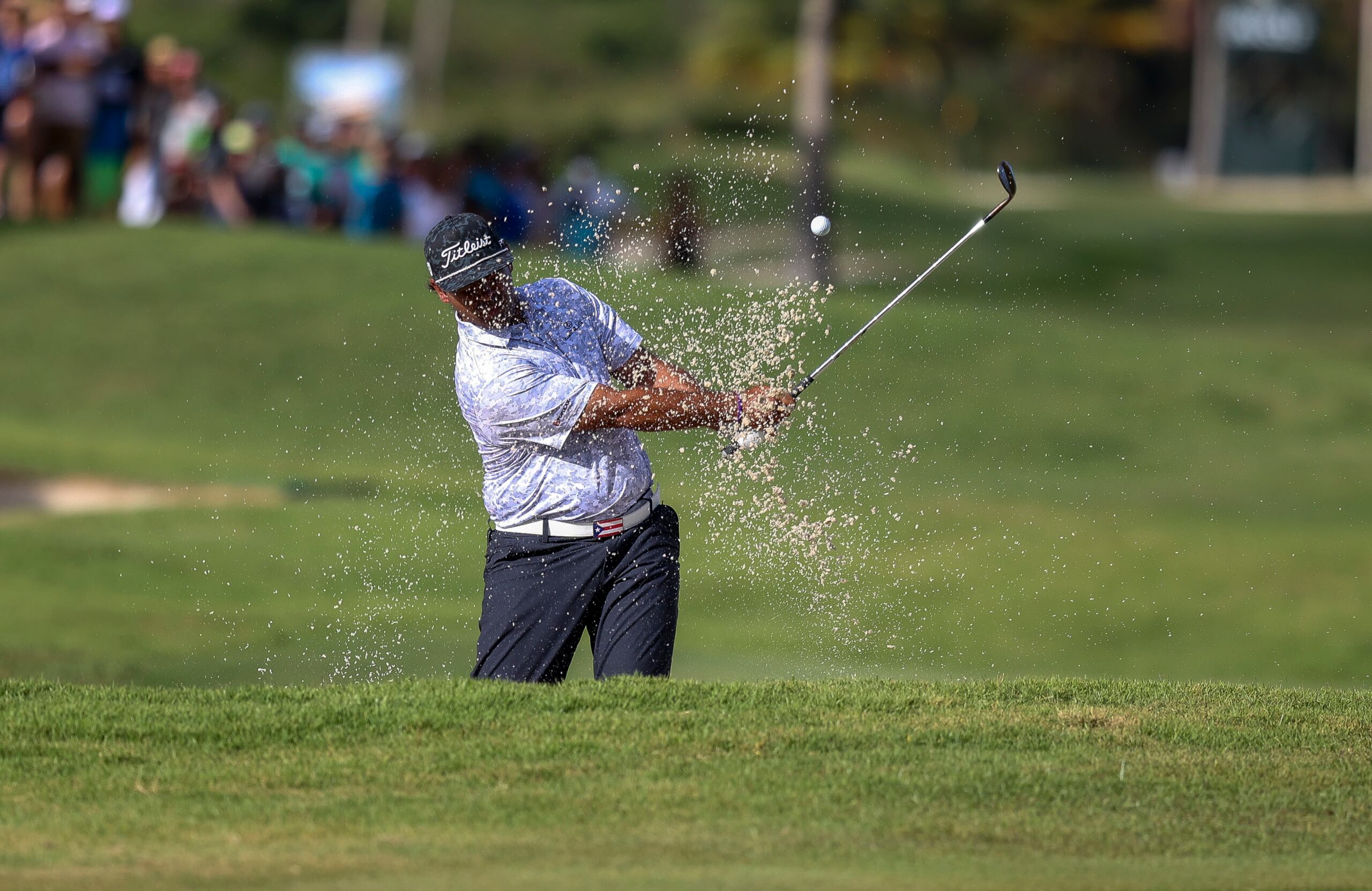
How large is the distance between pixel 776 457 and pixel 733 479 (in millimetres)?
1041

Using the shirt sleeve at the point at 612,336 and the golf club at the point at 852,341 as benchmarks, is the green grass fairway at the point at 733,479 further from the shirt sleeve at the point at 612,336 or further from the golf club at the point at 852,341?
the shirt sleeve at the point at 612,336

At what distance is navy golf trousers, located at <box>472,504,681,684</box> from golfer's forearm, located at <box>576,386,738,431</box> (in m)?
0.48

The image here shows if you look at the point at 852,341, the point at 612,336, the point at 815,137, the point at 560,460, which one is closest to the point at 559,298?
the point at 612,336

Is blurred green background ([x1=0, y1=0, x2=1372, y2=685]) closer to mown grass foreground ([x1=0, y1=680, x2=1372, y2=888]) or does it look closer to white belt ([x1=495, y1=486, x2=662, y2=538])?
white belt ([x1=495, y1=486, x2=662, y2=538])

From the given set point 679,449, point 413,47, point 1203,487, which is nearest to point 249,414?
point 679,449

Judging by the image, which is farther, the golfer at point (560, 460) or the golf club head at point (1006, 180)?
the golf club head at point (1006, 180)

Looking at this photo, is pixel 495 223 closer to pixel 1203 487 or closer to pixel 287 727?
pixel 1203 487

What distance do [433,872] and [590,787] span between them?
0.97m

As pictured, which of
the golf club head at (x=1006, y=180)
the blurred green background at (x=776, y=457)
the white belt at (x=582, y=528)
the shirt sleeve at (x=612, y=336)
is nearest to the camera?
the white belt at (x=582, y=528)

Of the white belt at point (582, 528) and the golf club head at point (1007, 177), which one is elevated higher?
the golf club head at point (1007, 177)

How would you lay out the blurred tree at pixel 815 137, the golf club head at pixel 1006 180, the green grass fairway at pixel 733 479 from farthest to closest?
the blurred tree at pixel 815 137, the green grass fairway at pixel 733 479, the golf club head at pixel 1006 180

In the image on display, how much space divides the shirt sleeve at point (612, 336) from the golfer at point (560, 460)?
0.01m

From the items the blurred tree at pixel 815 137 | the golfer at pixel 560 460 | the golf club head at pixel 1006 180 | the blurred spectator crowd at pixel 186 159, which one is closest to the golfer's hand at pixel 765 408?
the golfer at pixel 560 460

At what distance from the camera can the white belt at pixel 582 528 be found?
7207 millimetres
